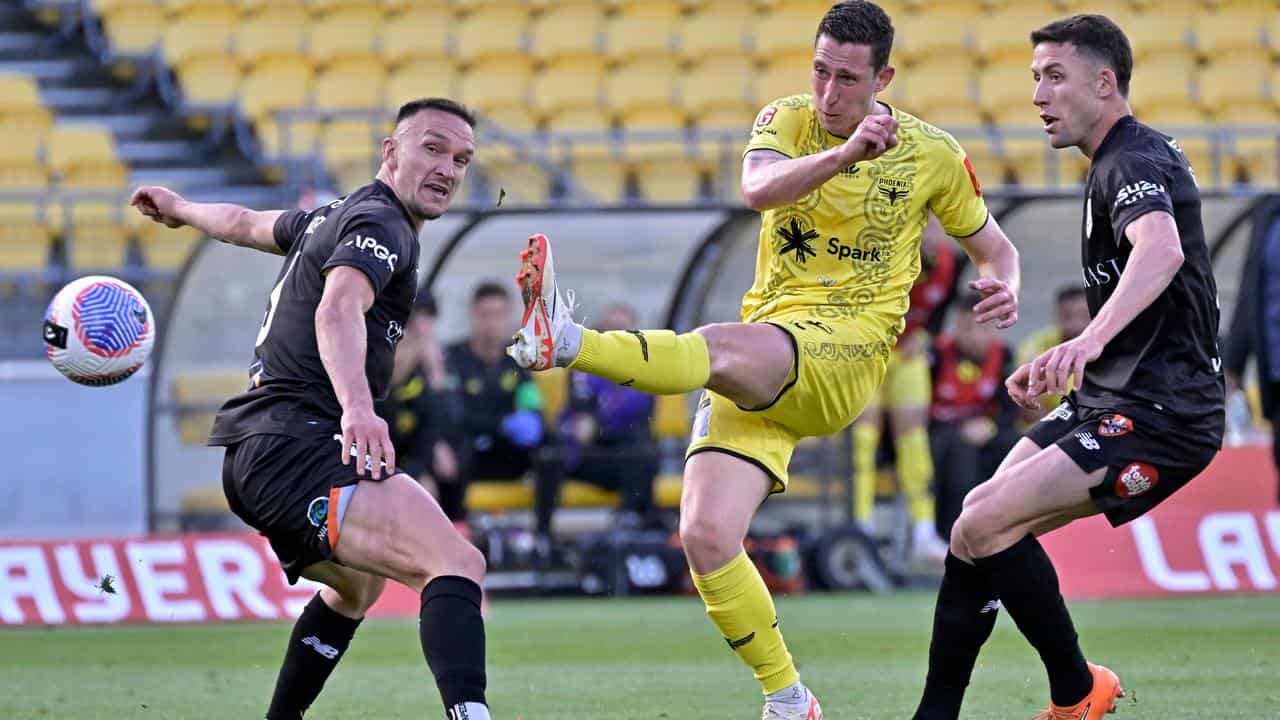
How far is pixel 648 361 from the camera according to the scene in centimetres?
546

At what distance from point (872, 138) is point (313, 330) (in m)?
1.70

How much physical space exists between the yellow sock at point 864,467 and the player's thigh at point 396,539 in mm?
7987

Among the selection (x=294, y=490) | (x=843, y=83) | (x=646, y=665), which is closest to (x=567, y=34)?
(x=646, y=665)

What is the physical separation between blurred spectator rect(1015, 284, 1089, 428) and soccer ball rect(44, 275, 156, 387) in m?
6.81

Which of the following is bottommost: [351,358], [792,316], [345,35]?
[792,316]

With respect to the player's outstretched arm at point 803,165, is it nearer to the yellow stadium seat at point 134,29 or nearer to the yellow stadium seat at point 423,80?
the yellow stadium seat at point 423,80

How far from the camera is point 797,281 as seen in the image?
19.5ft

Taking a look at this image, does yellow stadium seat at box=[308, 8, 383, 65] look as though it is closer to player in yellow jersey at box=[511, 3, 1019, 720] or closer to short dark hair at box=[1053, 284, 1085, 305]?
short dark hair at box=[1053, 284, 1085, 305]

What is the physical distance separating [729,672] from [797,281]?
2543mm

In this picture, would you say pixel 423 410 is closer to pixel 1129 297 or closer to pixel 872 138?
pixel 872 138

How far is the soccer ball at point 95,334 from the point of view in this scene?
5676 mm

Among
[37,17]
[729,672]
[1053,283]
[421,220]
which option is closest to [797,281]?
[421,220]

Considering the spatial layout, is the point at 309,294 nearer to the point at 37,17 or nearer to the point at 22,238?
the point at 22,238

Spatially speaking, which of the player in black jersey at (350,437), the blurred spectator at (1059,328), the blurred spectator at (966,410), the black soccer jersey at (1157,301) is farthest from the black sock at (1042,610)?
the blurred spectator at (966,410)
